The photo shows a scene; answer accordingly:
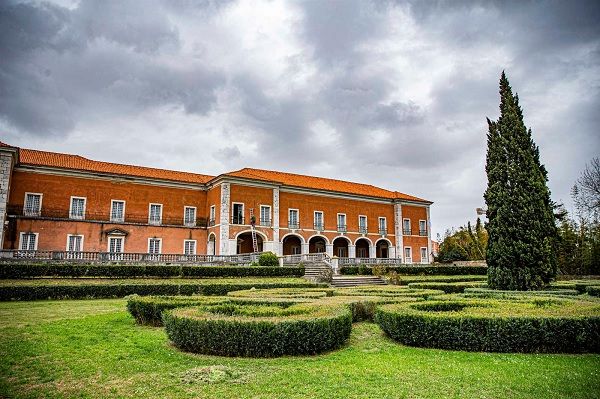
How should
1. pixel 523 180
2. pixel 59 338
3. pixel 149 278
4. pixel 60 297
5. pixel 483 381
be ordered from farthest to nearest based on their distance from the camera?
1. pixel 149 278
2. pixel 60 297
3. pixel 523 180
4. pixel 59 338
5. pixel 483 381

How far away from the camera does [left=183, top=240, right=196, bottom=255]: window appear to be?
116 ft

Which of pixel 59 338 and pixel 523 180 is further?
pixel 523 180

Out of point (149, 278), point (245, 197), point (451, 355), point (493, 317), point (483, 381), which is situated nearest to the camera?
point (483, 381)

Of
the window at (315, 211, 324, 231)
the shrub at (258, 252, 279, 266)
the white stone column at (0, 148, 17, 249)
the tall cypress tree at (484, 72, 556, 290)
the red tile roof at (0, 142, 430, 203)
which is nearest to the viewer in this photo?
the tall cypress tree at (484, 72, 556, 290)

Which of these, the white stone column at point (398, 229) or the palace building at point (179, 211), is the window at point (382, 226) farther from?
the white stone column at point (398, 229)

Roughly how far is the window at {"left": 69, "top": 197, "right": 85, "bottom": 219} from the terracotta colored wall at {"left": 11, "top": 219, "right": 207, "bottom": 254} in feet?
2.44

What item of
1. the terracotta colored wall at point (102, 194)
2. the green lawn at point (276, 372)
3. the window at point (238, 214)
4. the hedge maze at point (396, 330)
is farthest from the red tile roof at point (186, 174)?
the hedge maze at point (396, 330)

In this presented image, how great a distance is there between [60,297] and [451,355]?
49.4ft

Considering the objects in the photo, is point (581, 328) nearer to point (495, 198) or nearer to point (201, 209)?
point (495, 198)

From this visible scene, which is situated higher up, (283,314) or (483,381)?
(283,314)

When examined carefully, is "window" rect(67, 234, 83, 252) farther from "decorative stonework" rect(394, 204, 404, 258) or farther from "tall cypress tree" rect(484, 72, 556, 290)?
"decorative stonework" rect(394, 204, 404, 258)

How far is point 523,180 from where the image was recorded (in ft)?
47.8

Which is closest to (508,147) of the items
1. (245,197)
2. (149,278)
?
(149,278)

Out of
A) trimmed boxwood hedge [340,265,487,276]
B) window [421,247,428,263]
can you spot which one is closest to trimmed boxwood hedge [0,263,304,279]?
trimmed boxwood hedge [340,265,487,276]
